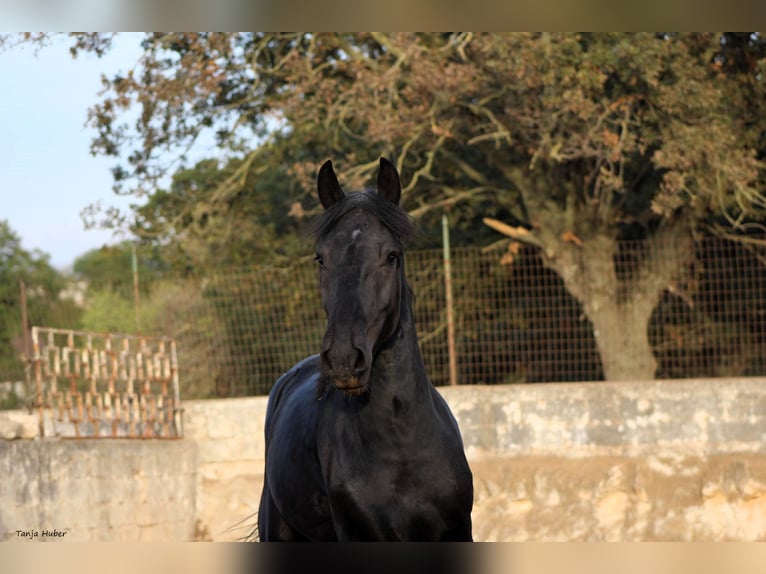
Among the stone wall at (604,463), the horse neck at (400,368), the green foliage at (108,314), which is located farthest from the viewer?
the green foliage at (108,314)

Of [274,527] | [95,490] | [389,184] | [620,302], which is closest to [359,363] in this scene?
[389,184]

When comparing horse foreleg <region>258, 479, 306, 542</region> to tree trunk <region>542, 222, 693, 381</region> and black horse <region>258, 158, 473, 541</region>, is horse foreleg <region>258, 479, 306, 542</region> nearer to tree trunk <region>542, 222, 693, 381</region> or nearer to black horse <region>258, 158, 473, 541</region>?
black horse <region>258, 158, 473, 541</region>

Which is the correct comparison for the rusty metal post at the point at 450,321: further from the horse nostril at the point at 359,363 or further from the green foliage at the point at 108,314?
the horse nostril at the point at 359,363

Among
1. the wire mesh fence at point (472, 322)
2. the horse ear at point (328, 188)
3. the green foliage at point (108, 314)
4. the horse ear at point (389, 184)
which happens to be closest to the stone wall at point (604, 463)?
the wire mesh fence at point (472, 322)

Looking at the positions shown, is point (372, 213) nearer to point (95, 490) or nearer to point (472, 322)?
point (95, 490)

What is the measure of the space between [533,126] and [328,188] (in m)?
11.0

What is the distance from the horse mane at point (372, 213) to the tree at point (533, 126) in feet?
29.8

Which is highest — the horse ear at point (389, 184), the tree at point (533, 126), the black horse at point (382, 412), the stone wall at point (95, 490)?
the tree at point (533, 126)

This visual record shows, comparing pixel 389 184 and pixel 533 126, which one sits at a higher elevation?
pixel 533 126

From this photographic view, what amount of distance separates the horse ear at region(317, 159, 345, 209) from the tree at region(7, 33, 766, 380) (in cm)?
898

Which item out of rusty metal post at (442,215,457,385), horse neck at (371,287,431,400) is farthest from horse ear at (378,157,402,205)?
rusty metal post at (442,215,457,385)

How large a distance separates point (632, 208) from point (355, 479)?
12.5m

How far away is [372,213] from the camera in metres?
4.13

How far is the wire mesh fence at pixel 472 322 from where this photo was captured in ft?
40.6
